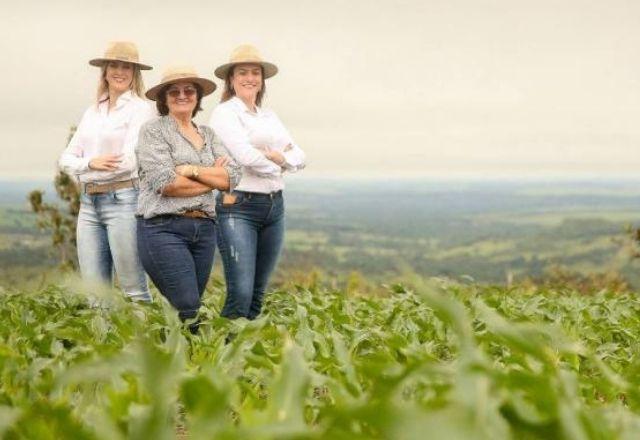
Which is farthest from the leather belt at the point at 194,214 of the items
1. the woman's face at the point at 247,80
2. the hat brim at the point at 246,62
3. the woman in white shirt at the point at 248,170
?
the hat brim at the point at 246,62

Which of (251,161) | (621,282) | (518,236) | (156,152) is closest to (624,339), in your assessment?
(251,161)

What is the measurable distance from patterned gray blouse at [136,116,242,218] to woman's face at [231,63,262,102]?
1.74 ft

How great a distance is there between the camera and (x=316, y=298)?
348 inches

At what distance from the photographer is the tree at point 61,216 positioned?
67.6 ft

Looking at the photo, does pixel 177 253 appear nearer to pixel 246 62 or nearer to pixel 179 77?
pixel 179 77

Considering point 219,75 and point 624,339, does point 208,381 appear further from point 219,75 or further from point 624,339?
point 624,339

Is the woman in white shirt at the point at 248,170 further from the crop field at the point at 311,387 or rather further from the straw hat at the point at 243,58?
the crop field at the point at 311,387

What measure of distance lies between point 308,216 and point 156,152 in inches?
6089

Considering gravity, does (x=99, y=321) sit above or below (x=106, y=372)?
below

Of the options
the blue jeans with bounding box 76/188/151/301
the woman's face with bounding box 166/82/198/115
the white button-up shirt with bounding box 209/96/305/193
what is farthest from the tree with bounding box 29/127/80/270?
the woman's face with bounding box 166/82/198/115

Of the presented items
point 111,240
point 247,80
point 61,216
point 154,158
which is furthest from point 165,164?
point 61,216

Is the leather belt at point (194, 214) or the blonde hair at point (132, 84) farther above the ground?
the blonde hair at point (132, 84)

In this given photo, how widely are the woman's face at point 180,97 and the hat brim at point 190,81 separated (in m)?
0.04

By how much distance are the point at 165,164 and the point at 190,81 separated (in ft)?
1.81
